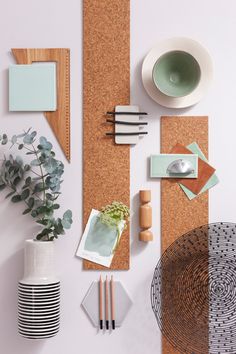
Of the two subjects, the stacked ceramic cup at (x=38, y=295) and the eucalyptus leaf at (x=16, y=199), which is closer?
the stacked ceramic cup at (x=38, y=295)

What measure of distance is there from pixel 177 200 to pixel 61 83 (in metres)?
0.58

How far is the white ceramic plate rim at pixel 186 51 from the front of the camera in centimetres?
169

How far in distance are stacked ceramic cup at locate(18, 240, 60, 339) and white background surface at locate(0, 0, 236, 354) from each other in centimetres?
11

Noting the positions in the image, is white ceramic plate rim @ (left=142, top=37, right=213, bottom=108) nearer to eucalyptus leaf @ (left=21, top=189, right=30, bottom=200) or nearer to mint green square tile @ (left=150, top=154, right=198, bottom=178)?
mint green square tile @ (left=150, top=154, right=198, bottom=178)

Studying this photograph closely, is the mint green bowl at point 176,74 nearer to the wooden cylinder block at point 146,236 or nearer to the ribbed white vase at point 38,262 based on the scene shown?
the wooden cylinder block at point 146,236

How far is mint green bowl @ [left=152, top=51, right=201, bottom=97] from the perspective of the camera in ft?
5.43

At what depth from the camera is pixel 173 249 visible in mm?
1693

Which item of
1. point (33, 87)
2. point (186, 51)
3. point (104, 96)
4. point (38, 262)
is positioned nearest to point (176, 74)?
point (186, 51)

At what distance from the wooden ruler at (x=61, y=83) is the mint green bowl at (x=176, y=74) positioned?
0.32 m

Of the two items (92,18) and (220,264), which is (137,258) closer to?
(220,264)

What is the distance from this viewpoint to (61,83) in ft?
5.71

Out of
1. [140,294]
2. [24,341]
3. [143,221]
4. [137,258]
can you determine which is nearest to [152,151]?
[143,221]

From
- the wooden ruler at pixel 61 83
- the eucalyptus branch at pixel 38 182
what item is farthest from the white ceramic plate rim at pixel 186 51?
the eucalyptus branch at pixel 38 182

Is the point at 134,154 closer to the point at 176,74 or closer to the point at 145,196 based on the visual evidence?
the point at 145,196
